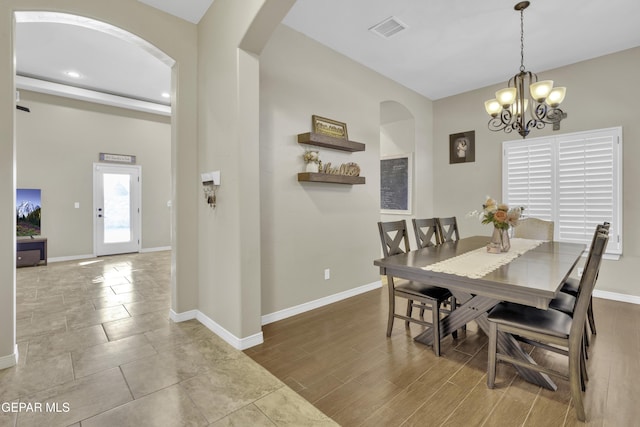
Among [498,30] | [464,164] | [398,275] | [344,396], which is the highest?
[498,30]

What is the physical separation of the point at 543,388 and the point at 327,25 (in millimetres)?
3612

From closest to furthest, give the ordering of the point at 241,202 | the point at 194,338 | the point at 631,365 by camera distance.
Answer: the point at 631,365 → the point at 241,202 → the point at 194,338

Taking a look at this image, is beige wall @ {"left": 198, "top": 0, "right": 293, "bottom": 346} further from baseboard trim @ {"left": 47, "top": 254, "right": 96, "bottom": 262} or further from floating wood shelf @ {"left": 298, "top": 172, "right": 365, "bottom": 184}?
baseboard trim @ {"left": 47, "top": 254, "right": 96, "bottom": 262}

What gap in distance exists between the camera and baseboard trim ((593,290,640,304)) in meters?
3.68

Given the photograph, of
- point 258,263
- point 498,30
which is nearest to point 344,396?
point 258,263

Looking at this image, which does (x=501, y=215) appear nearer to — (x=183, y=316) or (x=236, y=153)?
(x=236, y=153)

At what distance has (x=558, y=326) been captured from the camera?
5.82ft

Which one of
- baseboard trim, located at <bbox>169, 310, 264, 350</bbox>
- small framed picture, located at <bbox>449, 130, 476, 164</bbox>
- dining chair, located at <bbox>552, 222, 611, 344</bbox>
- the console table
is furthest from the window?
the console table

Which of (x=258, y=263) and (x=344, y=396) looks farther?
(x=258, y=263)

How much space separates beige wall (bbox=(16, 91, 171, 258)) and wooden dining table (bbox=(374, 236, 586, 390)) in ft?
22.0

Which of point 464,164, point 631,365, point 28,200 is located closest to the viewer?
point 631,365

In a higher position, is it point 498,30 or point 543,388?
point 498,30

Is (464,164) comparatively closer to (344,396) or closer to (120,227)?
(344,396)

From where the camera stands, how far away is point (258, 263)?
2615 millimetres
